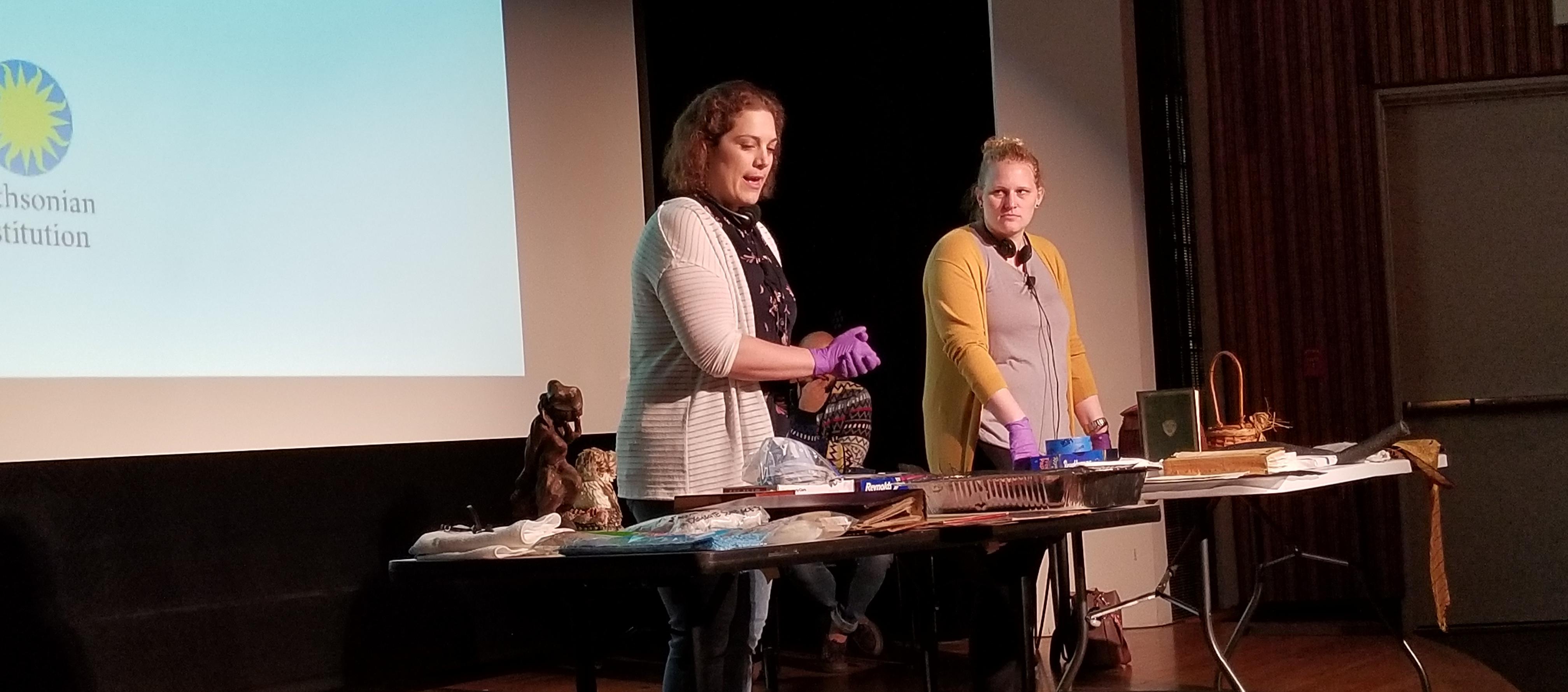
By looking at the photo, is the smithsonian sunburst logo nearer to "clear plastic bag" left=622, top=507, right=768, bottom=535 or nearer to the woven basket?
"clear plastic bag" left=622, top=507, right=768, bottom=535

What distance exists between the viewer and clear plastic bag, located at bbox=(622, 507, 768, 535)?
1622 mm

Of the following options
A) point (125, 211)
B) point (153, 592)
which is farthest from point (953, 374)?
point (153, 592)

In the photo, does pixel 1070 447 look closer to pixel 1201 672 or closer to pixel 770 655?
pixel 770 655

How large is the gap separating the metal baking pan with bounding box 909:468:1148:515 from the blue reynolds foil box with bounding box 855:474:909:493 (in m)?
0.02

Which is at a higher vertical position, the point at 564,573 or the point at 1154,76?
the point at 1154,76

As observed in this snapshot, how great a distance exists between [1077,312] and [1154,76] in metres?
1.03

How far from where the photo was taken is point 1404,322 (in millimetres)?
5137

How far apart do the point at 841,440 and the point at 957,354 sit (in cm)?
178

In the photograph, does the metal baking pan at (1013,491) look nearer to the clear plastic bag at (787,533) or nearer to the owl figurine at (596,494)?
the clear plastic bag at (787,533)

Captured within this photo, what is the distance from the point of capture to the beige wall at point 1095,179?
194 inches

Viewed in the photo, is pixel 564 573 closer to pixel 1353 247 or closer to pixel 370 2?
pixel 370 2

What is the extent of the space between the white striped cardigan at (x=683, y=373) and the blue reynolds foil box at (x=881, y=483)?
0.21m

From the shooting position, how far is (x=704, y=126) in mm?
2225

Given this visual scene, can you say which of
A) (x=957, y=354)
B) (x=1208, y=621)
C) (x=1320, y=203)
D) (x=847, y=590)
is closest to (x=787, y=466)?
(x=957, y=354)
